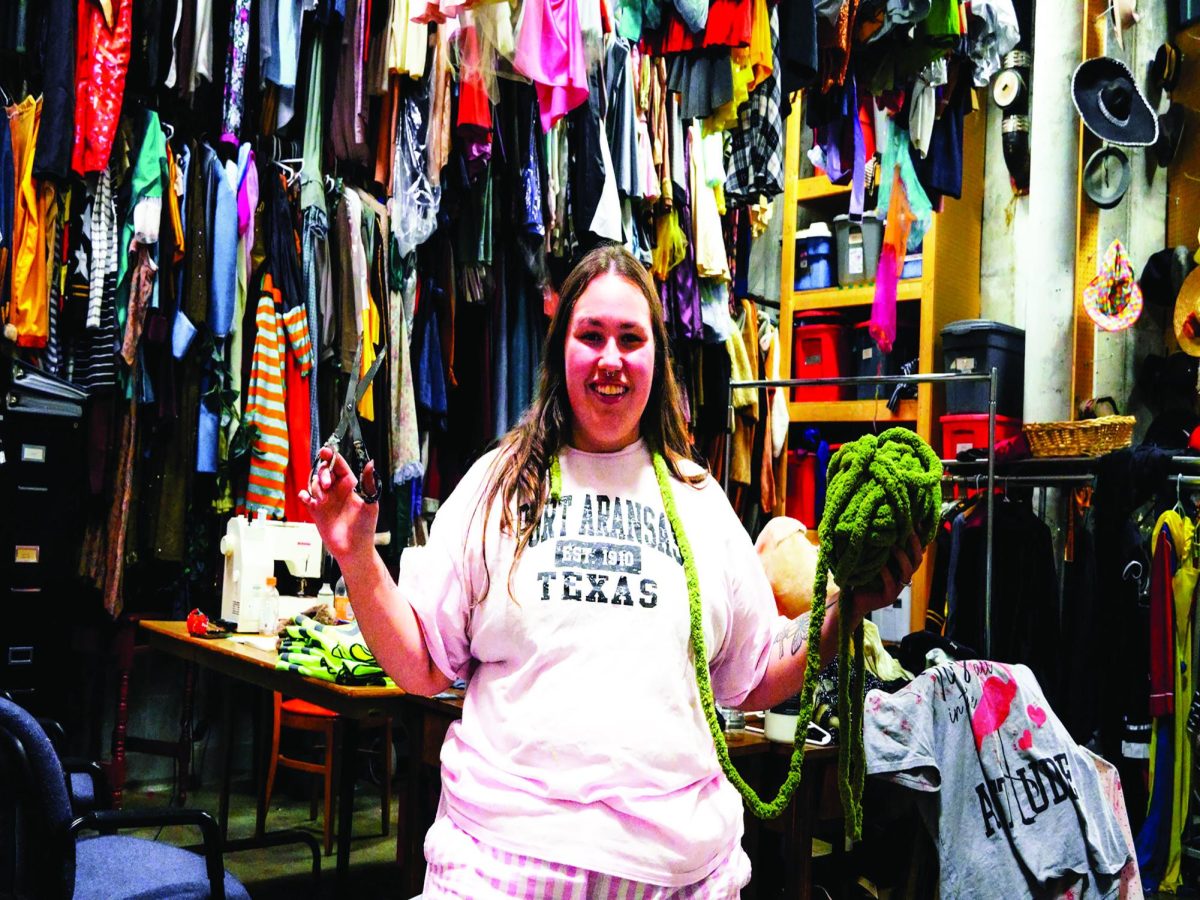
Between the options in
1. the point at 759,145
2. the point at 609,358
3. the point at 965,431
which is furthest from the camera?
the point at 965,431

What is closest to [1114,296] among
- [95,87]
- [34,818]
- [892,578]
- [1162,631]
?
[1162,631]

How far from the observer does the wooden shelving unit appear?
21.1 ft

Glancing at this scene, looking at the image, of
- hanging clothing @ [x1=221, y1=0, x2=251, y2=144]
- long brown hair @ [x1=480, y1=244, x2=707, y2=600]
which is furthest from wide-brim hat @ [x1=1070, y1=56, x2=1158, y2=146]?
long brown hair @ [x1=480, y1=244, x2=707, y2=600]

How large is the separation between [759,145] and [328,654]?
7.77 feet

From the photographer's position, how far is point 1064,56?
5910 mm

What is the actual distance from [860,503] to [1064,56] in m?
5.54

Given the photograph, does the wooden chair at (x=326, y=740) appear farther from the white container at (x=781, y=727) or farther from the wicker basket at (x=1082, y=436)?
the wicker basket at (x=1082, y=436)

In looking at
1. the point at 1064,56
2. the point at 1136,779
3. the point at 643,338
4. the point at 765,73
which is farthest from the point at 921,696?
the point at 1064,56

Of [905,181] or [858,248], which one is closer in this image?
[905,181]

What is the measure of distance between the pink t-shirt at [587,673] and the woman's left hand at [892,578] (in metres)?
0.23

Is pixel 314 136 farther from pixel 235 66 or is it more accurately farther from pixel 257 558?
pixel 257 558

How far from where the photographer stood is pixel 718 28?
11.6ft

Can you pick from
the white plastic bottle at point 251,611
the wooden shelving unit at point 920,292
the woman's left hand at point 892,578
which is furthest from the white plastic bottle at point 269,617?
the wooden shelving unit at point 920,292

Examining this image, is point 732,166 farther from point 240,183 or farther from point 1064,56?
point 1064,56
